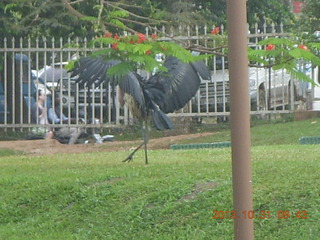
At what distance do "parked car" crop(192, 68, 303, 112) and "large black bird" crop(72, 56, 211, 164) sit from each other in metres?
6.40

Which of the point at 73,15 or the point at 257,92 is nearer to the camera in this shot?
the point at 73,15

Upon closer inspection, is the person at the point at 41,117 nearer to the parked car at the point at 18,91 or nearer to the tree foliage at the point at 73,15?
the parked car at the point at 18,91

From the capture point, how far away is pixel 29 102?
1645 centimetres

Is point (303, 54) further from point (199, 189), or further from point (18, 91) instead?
point (18, 91)

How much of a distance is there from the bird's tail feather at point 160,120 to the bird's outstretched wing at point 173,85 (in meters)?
0.07

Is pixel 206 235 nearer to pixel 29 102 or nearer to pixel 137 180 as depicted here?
pixel 137 180

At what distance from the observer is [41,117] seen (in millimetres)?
16719

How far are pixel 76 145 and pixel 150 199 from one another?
8.24 meters

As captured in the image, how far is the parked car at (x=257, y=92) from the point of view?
15.9 metres

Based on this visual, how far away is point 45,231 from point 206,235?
1.53 metres

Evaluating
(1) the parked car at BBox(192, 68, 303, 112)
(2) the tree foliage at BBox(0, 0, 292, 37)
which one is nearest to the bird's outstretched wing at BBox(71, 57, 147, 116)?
(2) the tree foliage at BBox(0, 0, 292, 37)

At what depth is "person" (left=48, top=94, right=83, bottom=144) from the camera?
1650 centimetres

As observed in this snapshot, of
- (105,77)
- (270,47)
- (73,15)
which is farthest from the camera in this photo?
(73,15)
